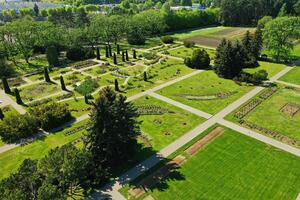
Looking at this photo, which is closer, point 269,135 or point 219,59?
point 269,135

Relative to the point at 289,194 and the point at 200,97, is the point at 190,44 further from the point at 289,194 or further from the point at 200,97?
the point at 289,194

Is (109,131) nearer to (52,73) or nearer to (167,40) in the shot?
(52,73)

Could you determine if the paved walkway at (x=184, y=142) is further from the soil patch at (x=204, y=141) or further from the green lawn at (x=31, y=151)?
the green lawn at (x=31, y=151)

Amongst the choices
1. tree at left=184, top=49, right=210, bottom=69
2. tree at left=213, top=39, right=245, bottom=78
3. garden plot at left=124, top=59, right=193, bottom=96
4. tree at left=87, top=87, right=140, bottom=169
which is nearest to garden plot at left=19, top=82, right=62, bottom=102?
garden plot at left=124, top=59, right=193, bottom=96

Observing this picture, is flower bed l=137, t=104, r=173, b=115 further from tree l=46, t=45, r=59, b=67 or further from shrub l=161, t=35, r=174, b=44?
shrub l=161, t=35, r=174, b=44

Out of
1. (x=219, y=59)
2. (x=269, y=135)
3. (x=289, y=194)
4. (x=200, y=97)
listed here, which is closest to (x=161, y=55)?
(x=219, y=59)

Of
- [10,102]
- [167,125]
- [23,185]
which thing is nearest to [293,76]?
[167,125]

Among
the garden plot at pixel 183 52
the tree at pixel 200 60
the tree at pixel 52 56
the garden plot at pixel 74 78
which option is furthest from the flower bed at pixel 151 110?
the tree at pixel 52 56
